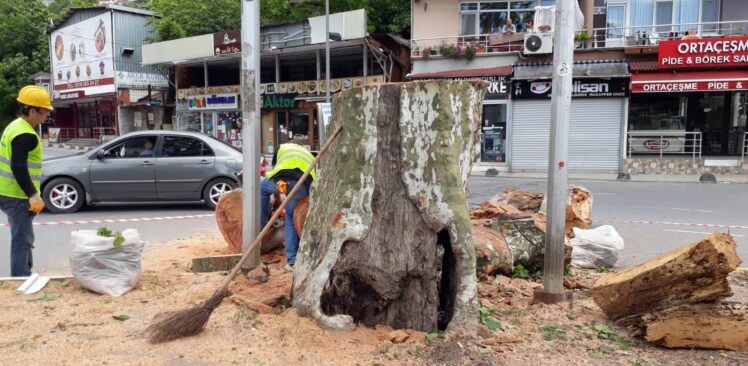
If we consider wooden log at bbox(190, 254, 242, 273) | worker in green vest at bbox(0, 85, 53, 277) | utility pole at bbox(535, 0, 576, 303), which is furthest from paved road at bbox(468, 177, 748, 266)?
worker in green vest at bbox(0, 85, 53, 277)

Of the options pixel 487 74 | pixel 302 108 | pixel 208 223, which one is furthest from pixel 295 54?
pixel 208 223

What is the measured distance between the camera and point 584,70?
1978 centimetres

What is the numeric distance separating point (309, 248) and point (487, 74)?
18.4 m

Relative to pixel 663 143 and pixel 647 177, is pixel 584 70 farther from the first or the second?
pixel 647 177

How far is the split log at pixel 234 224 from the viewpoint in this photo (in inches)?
247

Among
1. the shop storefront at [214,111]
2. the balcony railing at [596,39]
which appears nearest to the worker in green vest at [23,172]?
the balcony railing at [596,39]

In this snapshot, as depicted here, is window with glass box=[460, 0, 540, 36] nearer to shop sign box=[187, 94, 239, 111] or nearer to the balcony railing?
the balcony railing

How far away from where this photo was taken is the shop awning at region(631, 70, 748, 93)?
18.2m

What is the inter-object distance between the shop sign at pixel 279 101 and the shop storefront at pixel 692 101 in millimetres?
14706

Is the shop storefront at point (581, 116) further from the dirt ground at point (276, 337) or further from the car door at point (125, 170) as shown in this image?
the dirt ground at point (276, 337)

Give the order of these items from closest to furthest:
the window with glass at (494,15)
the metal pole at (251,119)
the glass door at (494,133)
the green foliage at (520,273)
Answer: the metal pole at (251,119) < the green foliage at (520,273) < the glass door at (494,133) < the window with glass at (494,15)

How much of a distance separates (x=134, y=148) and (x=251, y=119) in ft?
18.4

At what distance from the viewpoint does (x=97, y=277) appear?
4617 millimetres

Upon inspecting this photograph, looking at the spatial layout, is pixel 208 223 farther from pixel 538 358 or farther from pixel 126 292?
pixel 538 358
